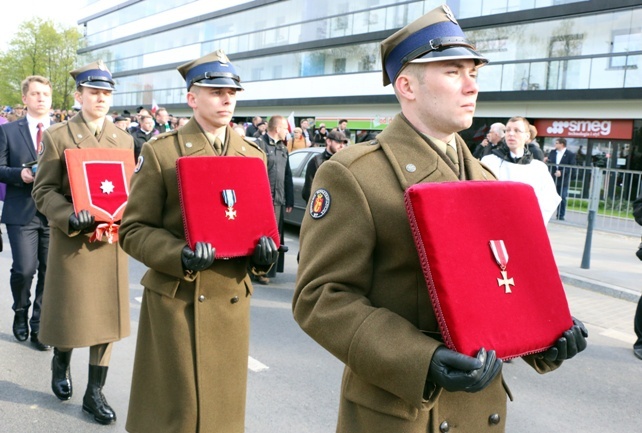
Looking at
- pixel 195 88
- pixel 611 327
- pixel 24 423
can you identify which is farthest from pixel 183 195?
pixel 611 327

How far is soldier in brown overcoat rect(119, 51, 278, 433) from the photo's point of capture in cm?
304

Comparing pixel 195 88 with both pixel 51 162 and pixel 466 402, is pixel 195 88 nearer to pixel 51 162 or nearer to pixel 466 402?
pixel 51 162

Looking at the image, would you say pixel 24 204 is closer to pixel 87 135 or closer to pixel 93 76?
pixel 87 135

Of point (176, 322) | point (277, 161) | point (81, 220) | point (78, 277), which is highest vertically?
point (277, 161)

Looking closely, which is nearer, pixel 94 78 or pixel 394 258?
pixel 394 258

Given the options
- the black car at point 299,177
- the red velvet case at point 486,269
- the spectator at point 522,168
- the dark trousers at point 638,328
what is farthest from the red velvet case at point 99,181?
the black car at point 299,177

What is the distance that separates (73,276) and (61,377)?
2.39 ft

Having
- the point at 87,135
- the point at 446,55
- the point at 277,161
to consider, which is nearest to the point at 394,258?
the point at 446,55

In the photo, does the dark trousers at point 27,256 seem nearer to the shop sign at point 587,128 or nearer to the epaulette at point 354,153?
the epaulette at point 354,153

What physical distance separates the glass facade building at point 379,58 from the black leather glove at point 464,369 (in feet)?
65.1

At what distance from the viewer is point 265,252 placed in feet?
9.96

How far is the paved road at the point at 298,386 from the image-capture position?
13.4ft

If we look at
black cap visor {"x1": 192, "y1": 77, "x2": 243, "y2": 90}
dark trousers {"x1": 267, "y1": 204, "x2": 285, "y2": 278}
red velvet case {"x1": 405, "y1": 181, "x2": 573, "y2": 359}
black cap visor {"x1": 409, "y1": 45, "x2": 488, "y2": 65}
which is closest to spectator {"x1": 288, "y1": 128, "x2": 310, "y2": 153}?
dark trousers {"x1": 267, "y1": 204, "x2": 285, "y2": 278}

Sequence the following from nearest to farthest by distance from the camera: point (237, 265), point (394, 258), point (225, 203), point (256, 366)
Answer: point (394, 258)
point (225, 203)
point (237, 265)
point (256, 366)
